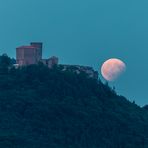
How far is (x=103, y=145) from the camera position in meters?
117

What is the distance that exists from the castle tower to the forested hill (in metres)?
8.83

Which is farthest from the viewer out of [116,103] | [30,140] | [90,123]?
[116,103]

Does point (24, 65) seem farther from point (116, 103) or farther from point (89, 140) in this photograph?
point (89, 140)

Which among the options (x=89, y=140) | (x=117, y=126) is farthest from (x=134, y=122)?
(x=89, y=140)

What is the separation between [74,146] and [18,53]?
4037 cm

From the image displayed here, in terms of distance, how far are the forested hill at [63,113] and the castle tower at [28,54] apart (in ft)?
29.0

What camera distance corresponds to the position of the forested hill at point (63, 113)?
115688 millimetres

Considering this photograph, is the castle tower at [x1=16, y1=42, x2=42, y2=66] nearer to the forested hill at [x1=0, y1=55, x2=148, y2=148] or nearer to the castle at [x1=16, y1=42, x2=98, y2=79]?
the castle at [x1=16, y1=42, x2=98, y2=79]

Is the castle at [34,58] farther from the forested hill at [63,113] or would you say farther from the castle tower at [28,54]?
the forested hill at [63,113]

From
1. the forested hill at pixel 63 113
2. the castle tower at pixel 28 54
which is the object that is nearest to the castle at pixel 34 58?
the castle tower at pixel 28 54

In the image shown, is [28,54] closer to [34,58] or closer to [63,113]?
[34,58]

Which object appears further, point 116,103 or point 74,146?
point 116,103

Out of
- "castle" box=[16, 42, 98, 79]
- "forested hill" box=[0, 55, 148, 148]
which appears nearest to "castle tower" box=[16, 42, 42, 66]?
"castle" box=[16, 42, 98, 79]

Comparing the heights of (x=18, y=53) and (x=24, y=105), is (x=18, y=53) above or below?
above
